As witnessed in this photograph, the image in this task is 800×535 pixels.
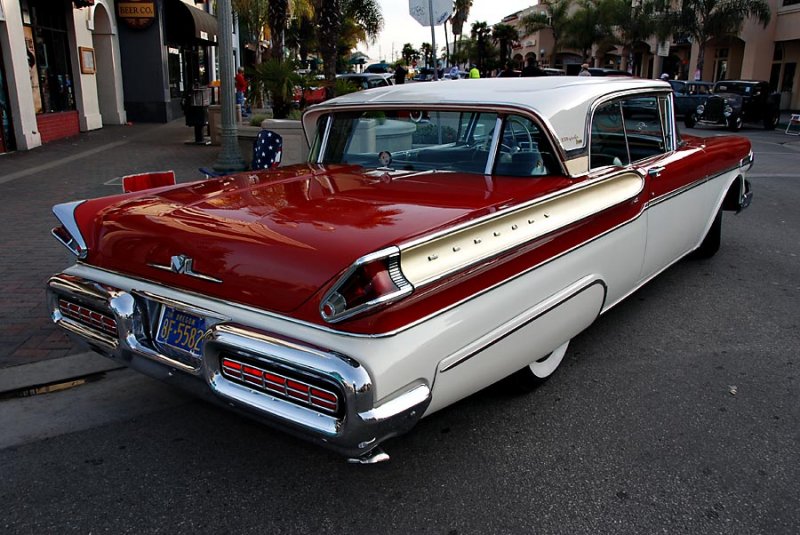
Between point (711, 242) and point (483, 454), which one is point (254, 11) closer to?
point (711, 242)

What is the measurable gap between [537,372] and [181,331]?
183 centimetres

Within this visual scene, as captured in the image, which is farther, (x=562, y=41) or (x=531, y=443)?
(x=562, y=41)

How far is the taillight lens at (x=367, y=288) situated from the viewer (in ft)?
7.05

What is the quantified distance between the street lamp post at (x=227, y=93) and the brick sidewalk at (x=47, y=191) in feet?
2.18

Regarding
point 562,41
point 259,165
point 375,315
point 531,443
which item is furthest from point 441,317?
point 562,41

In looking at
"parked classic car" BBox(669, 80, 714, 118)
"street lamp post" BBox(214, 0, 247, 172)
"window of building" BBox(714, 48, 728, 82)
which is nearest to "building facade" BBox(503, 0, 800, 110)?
"window of building" BBox(714, 48, 728, 82)

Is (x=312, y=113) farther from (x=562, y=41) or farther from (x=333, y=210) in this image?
(x=562, y=41)

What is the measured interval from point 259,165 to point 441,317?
432 centimetres

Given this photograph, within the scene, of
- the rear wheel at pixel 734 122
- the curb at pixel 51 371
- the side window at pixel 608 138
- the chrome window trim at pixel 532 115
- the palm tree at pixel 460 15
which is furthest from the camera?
the palm tree at pixel 460 15

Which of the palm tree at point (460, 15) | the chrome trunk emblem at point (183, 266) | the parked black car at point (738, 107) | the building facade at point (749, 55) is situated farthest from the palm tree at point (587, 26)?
the chrome trunk emblem at point (183, 266)

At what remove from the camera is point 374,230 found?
7.93ft

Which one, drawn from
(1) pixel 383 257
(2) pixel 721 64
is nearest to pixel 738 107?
(2) pixel 721 64

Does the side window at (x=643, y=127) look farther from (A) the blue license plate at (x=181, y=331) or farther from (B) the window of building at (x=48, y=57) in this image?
(B) the window of building at (x=48, y=57)

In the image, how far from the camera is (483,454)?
2.96m
